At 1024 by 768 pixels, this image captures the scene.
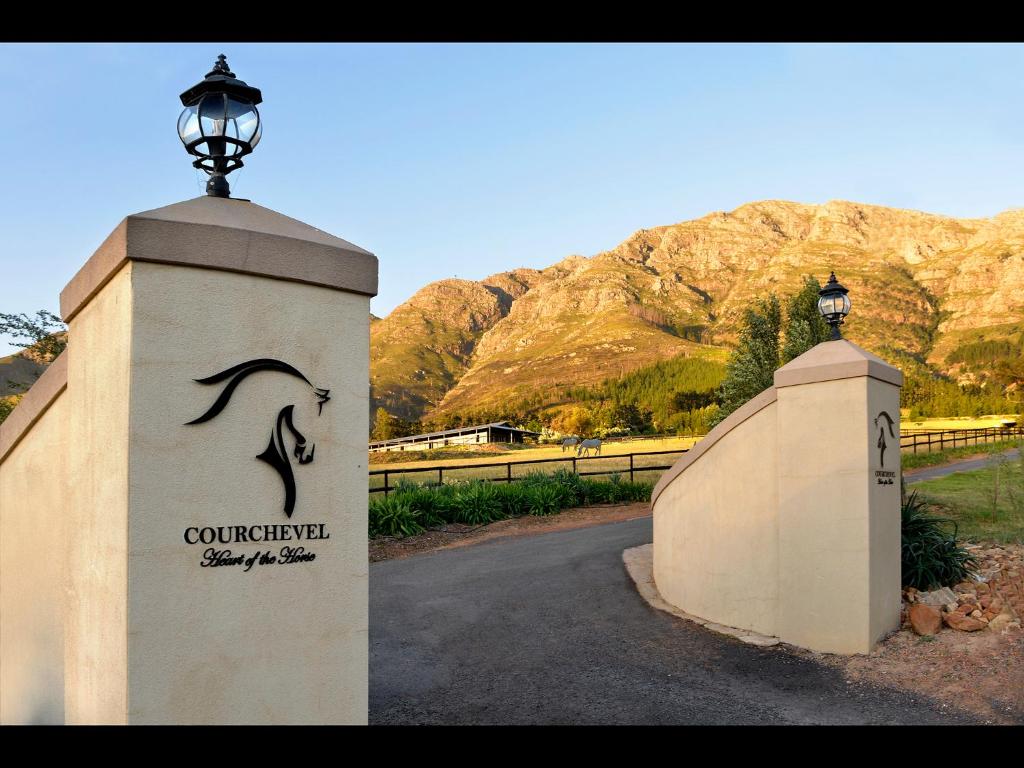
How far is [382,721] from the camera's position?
632 cm

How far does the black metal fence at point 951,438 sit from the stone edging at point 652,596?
91.0 ft

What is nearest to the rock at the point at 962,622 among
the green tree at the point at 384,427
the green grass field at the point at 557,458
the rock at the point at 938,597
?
the rock at the point at 938,597

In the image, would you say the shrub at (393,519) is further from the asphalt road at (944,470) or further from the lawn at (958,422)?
the lawn at (958,422)

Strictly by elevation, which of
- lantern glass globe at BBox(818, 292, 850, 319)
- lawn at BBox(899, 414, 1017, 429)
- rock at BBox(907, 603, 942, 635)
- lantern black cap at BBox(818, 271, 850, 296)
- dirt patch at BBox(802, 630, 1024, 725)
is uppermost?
lantern black cap at BBox(818, 271, 850, 296)

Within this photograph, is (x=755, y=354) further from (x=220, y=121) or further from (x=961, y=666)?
(x=220, y=121)

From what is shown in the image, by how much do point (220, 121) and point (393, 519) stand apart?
12.4 meters

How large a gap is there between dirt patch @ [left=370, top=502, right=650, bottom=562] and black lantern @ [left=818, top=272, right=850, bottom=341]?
8.77m

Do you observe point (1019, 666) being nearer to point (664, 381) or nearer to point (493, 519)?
point (493, 519)

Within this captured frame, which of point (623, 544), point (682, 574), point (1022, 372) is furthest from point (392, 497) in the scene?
point (1022, 372)

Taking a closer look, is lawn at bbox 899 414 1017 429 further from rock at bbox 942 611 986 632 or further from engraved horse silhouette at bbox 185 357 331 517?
engraved horse silhouette at bbox 185 357 331 517

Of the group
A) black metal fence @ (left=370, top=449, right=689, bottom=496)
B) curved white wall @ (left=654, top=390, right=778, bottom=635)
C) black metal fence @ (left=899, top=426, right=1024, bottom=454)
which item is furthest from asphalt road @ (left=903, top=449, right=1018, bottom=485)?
curved white wall @ (left=654, top=390, right=778, bottom=635)

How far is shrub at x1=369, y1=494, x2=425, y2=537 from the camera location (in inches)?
627

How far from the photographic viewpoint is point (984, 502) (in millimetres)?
17281

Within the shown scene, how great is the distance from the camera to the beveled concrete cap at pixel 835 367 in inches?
321
